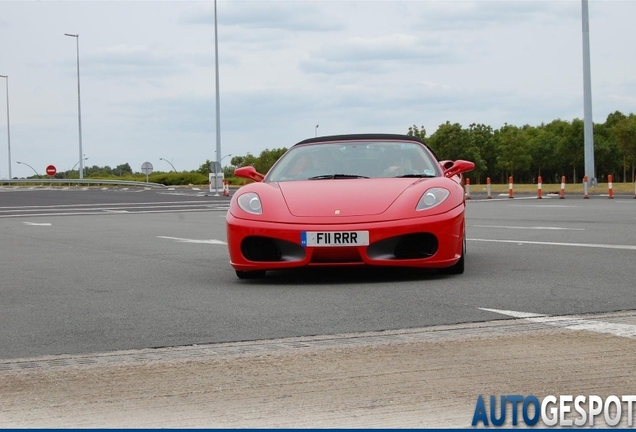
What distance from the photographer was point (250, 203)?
8.34m

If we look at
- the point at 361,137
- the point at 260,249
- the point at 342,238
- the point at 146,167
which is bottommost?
the point at 260,249

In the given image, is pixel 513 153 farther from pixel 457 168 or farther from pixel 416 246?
pixel 416 246

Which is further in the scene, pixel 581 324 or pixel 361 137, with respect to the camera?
pixel 361 137

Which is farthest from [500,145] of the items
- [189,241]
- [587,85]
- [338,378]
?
[338,378]

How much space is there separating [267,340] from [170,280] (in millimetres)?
3273

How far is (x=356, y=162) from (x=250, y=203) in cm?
127

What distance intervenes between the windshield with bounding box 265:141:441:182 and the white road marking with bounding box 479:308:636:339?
117 inches

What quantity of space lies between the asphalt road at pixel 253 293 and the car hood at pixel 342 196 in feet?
1.85

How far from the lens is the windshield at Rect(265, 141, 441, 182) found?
896cm

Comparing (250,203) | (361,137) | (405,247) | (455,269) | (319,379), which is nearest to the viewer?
(319,379)

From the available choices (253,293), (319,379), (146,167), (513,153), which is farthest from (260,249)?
(513,153)

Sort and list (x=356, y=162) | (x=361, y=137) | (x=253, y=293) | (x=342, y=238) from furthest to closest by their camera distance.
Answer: (x=361, y=137)
(x=356, y=162)
(x=342, y=238)
(x=253, y=293)

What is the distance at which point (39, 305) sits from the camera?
713 cm

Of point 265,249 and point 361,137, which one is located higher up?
point 361,137
